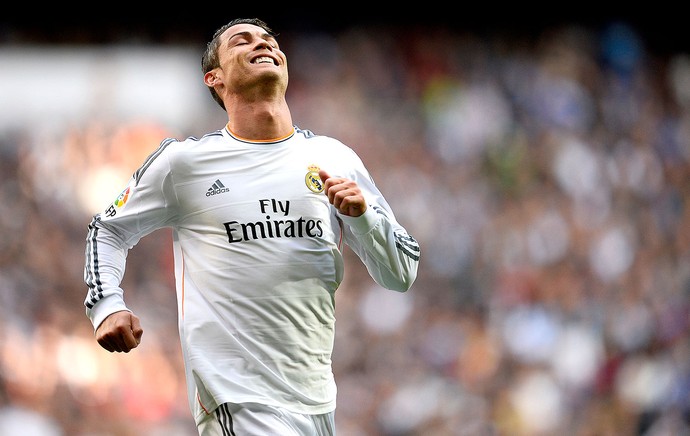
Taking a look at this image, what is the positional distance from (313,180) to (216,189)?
36cm

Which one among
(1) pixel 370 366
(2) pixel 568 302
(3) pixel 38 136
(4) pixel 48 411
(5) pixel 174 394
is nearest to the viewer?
(4) pixel 48 411

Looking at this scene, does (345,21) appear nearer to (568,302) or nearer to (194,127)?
(194,127)

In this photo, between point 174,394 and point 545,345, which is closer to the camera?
point 174,394

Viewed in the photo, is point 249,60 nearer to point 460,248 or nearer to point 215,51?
point 215,51

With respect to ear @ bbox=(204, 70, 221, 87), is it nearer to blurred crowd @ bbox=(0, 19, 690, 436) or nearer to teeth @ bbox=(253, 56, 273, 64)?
teeth @ bbox=(253, 56, 273, 64)

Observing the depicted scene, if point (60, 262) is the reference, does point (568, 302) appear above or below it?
below

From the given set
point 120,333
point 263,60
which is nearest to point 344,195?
point 263,60

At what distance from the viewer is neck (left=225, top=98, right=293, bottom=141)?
162 inches

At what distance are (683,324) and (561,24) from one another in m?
6.98

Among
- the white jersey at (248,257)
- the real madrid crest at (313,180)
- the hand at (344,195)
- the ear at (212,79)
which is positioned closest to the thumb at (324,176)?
the hand at (344,195)

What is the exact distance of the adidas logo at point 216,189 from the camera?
3.98m

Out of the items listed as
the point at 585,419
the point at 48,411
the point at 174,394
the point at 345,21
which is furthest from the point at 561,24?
the point at 48,411

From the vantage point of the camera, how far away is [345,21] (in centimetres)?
1725

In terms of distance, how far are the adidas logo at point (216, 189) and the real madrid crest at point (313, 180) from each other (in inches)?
11.8
